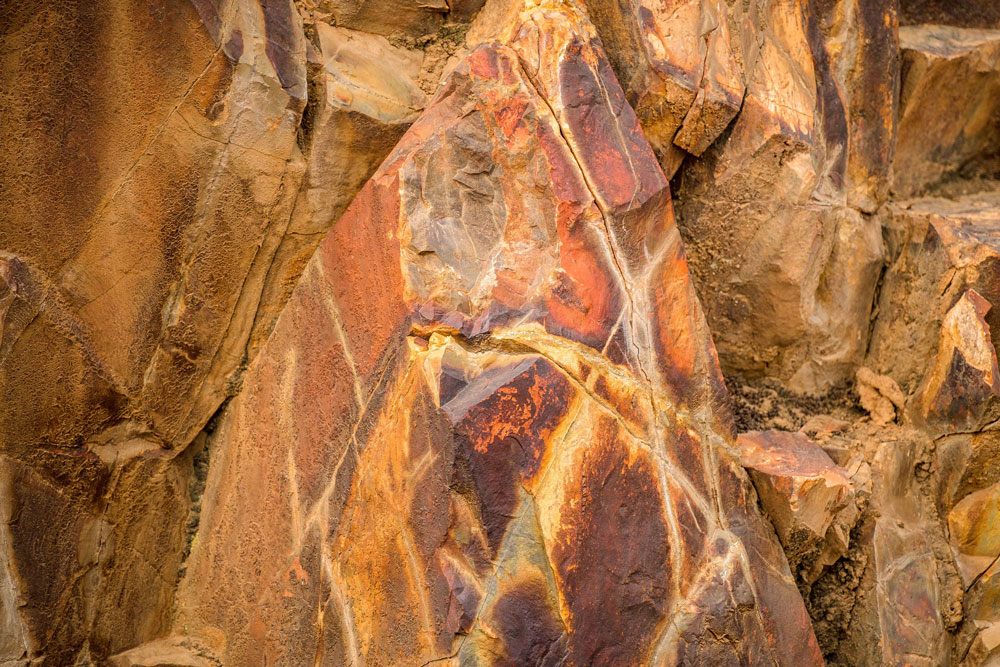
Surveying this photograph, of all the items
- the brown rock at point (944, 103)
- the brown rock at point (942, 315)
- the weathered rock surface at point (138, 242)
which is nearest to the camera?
the weathered rock surface at point (138, 242)

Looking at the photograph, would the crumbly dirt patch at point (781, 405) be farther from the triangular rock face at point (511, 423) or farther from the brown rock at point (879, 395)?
the triangular rock face at point (511, 423)

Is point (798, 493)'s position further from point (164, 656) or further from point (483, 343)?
point (164, 656)

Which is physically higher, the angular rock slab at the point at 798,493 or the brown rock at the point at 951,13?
the brown rock at the point at 951,13

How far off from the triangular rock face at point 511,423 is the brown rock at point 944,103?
126 cm

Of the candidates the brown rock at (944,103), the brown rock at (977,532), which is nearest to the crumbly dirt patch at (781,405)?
the brown rock at (977,532)

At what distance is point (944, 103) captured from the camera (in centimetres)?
301

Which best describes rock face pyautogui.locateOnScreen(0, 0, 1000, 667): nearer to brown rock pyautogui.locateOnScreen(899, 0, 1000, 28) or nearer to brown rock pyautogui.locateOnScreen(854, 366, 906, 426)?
brown rock pyautogui.locateOnScreen(854, 366, 906, 426)

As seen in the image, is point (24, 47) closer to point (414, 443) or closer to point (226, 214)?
point (226, 214)

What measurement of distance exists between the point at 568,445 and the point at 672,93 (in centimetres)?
105

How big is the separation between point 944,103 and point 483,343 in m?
2.07

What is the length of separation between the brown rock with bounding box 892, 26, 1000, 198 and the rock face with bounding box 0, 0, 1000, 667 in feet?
0.68

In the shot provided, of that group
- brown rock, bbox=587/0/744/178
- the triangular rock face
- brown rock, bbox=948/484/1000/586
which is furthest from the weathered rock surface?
brown rock, bbox=948/484/1000/586

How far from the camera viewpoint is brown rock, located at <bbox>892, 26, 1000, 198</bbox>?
9.50 feet

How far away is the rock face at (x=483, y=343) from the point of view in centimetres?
201
